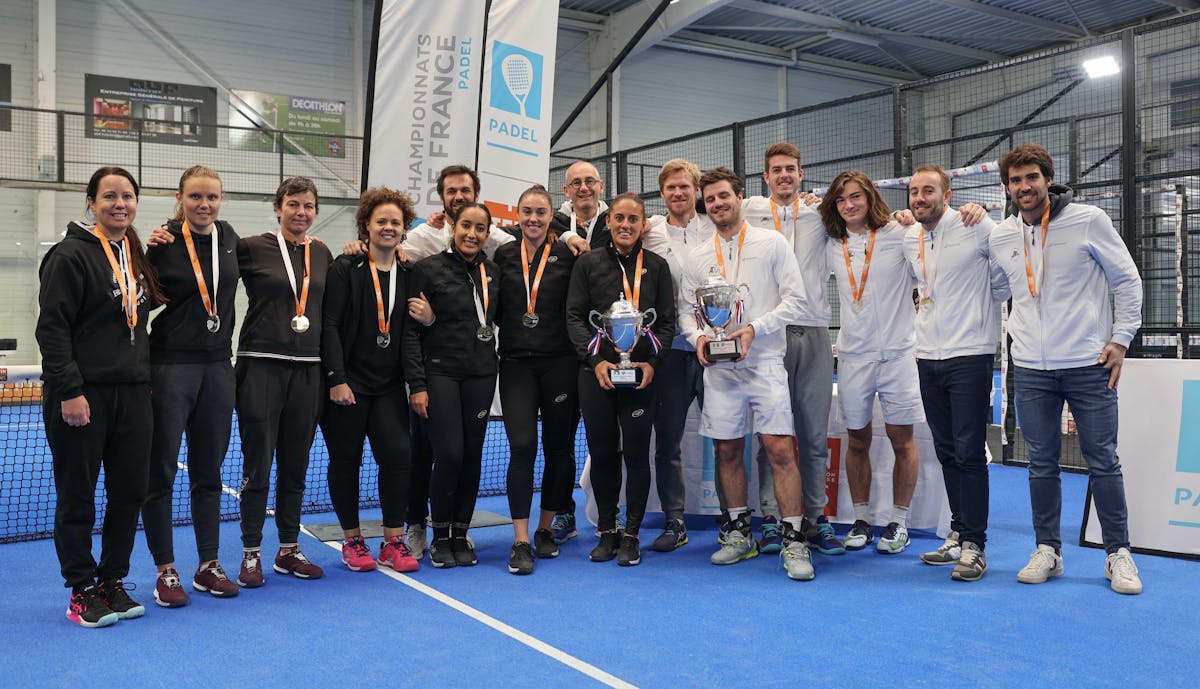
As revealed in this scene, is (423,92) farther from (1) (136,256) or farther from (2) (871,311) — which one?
(2) (871,311)

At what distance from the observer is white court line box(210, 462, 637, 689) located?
118 inches

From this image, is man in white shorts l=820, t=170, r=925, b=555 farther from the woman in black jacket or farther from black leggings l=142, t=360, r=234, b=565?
black leggings l=142, t=360, r=234, b=565

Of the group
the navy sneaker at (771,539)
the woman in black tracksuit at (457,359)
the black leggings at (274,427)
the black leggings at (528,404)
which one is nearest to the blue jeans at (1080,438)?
the navy sneaker at (771,539)

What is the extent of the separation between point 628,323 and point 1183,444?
2.97 meters

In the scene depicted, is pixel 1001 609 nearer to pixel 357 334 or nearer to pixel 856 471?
pixel 856 471

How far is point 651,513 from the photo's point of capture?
5.77 meters

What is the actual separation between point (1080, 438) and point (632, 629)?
227cm

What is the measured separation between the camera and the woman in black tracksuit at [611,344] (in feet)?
14.6

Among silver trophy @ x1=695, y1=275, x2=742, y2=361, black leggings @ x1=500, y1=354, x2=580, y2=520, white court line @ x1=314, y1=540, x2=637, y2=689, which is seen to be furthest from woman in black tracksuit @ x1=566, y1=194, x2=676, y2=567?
white court line @ x1=314, y1=540, x2=637, y2=689

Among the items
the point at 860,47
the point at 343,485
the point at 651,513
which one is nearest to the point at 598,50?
the point at 860,47

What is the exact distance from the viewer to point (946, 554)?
15.1 feet

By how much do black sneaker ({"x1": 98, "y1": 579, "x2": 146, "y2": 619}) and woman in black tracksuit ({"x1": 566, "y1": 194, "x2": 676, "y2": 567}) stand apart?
2.04m

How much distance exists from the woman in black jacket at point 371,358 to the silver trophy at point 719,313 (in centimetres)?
130

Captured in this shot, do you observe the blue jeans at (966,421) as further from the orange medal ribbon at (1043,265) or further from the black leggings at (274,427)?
the black leggings at (274,427)
